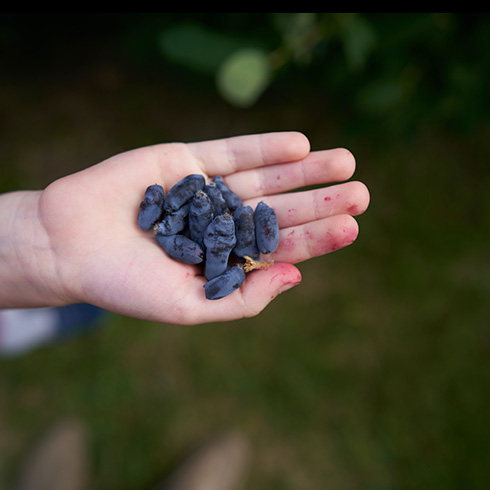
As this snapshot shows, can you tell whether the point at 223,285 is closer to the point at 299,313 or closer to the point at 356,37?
the point at 356,37

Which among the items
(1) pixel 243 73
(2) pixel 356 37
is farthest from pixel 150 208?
(2) pixel 356 37

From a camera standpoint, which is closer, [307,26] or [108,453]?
[307,26]

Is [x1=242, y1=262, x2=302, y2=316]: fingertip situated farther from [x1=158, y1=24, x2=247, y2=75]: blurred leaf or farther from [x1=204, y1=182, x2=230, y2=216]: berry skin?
[x1=158, y1=24, x2=247, y2=75]: blurred leaf

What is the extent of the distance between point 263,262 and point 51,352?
171 centimetres

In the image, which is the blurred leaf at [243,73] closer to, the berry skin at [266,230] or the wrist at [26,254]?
the berry skin at [266,230]

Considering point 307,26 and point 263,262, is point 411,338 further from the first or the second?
point 307,26

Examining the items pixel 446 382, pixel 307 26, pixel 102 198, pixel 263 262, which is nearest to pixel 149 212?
pixel 102 198

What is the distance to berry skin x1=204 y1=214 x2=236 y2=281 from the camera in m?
1.30

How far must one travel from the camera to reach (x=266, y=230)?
4.38ft

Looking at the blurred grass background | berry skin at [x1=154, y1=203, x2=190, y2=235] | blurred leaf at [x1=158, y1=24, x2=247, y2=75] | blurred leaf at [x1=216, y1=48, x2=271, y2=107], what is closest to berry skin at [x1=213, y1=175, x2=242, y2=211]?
berry skin at [x1=154, y1=203, x2=190, y2=235]

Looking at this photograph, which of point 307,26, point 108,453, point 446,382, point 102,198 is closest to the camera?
point 102,198

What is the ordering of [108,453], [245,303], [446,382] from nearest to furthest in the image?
[245,303] < [108,453] < [446,382]

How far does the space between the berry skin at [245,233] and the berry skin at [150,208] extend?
0.24m

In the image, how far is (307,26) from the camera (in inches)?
69.9
